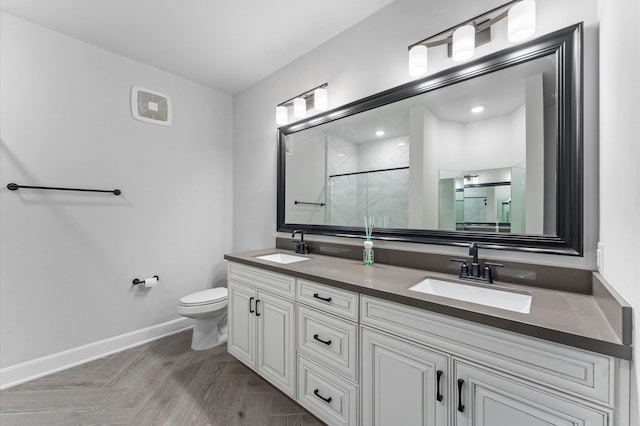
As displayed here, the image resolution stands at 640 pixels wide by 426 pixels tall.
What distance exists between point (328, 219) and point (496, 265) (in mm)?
1195

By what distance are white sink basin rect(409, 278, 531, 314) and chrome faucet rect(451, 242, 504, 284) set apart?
0.05m

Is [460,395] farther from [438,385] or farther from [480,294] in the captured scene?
[480,294]

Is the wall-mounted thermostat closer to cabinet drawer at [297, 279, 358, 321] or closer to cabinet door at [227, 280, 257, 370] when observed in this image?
cabinet door at [227, 280, 257, 370]

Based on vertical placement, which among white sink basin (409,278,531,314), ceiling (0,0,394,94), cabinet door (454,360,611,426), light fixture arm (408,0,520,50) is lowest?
cabinet door (454,360,611,426)

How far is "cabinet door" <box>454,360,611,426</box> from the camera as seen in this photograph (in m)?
0.76

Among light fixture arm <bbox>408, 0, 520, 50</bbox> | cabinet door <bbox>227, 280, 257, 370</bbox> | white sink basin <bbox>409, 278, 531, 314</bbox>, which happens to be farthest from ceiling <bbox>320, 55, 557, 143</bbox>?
cabinet door <bbox>227, 280, 257, 370</bbox>

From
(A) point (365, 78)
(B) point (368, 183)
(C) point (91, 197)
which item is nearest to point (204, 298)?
(C) point (91, 197)

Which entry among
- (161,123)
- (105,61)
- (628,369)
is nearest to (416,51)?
(628,369)

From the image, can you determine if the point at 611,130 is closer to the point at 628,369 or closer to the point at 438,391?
the point at 628,369

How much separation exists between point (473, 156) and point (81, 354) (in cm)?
318

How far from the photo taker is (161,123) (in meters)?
2.62

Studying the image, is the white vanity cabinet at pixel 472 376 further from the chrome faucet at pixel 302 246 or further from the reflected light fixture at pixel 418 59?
the reflected light fixture at pixel 418 59

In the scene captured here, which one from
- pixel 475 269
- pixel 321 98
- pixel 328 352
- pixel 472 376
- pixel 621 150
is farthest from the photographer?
pixel 321 98

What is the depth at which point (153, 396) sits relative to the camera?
1.77m
